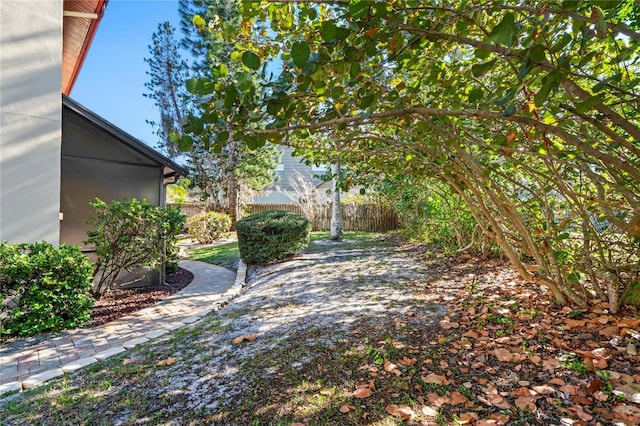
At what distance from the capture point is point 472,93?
146 cm

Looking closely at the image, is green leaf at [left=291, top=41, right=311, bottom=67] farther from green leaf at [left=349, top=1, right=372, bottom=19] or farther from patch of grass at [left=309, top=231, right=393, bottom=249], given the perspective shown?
patch of grass at [left=309, top=231, right=393, bottom=249]

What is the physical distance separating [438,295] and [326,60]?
3.26 meters

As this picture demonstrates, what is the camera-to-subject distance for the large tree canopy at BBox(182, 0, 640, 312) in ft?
4.12

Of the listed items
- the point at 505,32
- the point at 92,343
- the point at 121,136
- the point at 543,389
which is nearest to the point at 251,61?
the point at 505,32

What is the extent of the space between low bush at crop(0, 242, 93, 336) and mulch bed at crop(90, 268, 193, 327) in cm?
38

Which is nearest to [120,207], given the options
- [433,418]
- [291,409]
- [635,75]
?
[291,409]

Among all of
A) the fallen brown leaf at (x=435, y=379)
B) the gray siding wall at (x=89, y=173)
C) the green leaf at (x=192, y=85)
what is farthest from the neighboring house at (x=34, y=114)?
the fallen brown leaf at (x=435, y=379)

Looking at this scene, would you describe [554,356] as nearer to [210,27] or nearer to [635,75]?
[635,75]

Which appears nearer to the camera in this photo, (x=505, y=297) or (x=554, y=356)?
(x=554, y=356)

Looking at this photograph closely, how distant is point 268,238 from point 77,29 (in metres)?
5.50

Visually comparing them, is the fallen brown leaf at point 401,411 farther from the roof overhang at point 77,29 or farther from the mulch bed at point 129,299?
the roof overhang at point 77,29

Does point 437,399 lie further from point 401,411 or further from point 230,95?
point 230,95

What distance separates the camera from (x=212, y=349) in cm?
286

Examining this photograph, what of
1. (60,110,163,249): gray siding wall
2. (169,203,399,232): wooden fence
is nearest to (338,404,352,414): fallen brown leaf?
(60,110,163,249): gray siding wall
